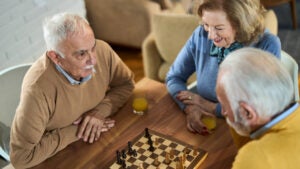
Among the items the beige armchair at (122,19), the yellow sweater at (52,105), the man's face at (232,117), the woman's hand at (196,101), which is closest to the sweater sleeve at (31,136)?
the yellow sweater at (52,105)

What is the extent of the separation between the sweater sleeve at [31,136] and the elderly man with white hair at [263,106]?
76 cm

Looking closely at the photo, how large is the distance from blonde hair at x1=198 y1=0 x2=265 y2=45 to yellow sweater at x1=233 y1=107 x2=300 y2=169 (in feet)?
1.89

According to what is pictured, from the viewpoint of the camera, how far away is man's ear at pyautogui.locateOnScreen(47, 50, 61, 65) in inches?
61.9

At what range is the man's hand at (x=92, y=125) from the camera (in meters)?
1.61

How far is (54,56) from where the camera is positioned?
1579 millimetres

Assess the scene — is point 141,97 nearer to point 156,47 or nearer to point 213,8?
point 213,8

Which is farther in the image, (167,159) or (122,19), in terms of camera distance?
(122,19)

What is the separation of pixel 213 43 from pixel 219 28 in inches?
6.0

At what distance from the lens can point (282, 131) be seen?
1.12 metres

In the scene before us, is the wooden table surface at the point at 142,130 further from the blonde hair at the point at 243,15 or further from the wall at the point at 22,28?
the wall at the point at 22,28

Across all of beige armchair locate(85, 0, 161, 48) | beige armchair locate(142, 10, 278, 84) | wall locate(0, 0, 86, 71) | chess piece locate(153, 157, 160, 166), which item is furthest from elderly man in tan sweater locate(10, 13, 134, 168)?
beige armchair locate(85, 0, 161, 48)

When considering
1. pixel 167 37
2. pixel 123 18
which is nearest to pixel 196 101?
pixel 167 37

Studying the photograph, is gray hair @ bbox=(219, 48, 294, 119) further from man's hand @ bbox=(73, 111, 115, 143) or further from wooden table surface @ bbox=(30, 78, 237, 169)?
man's hand @ bbox=(73, 111, 115, 143)

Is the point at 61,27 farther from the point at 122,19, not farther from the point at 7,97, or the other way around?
the point at 122,19
